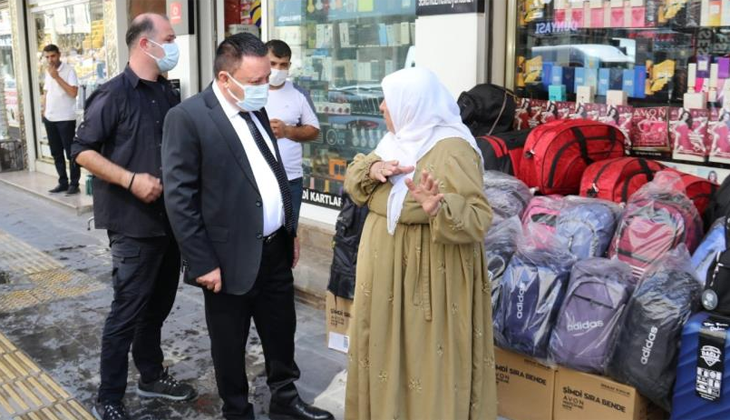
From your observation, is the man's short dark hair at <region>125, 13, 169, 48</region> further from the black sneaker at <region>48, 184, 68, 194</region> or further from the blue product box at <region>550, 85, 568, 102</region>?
the black sneaker at <region>48, 184, 68, 194</region>

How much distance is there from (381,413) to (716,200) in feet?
6.19

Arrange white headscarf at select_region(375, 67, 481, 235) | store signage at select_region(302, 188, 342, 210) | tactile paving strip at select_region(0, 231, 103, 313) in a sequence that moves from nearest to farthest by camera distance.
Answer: white headscarf at select_region(375, 67, 481, 235) → tactile paving strip at select_region(0, 231, 103, 313) → store signage at select_region(302, 188, 342, 210)

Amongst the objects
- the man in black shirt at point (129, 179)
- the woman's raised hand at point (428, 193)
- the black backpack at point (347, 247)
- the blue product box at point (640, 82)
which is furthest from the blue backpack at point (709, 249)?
the man in black shirt at point (129, 179)

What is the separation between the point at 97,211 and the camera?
3.58 m

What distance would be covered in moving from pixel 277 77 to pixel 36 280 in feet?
9.38

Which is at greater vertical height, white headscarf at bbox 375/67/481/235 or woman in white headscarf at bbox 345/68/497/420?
white headscarf at bbox 375/67/481/235

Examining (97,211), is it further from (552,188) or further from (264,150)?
(552,188)

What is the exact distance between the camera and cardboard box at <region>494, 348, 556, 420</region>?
3439 mm

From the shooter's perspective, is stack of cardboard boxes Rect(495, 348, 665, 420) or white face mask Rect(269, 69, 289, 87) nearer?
stack of cardboard boxes Rect(495, 348, 665, 420)

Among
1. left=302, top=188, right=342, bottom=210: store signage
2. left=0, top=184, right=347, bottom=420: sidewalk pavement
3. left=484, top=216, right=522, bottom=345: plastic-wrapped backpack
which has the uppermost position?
left=484, top=216, right=522, bottom=345: plastic-wrapped backpack

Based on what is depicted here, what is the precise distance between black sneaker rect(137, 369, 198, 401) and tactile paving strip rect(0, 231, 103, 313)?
2039 millimetres

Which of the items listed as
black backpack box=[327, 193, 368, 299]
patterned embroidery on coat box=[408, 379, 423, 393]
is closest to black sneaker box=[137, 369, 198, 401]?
black backpack box=[327, 193, 368, 299]

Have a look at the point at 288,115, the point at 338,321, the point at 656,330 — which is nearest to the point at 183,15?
the point at 288,115

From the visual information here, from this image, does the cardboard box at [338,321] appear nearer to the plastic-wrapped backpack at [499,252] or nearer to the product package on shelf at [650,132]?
the plastic-wrapped backpack at [499,252]
